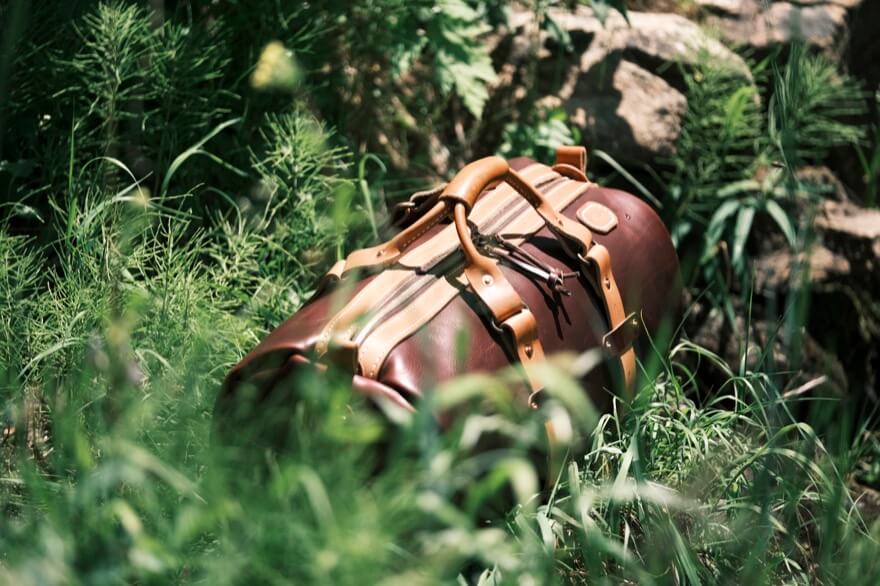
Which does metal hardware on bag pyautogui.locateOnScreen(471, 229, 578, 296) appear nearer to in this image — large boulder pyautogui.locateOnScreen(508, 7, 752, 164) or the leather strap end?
the leather strap end

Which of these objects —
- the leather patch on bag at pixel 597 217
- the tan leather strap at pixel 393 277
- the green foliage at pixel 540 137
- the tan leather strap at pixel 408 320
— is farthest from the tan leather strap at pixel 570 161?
the green foliage at pixel 540 137

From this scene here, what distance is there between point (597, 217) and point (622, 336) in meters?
0.31

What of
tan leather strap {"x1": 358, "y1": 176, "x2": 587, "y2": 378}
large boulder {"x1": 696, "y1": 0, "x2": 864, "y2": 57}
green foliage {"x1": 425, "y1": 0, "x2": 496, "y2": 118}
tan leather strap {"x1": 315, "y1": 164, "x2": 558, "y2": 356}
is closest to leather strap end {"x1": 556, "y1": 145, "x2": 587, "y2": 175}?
tan leather strap {"x1": 315, "y1": 164, "x2": 558, "y2": 356}

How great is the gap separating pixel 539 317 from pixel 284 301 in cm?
85

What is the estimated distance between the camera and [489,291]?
6.94 feet

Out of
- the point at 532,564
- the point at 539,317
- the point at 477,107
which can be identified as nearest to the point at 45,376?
the point at 539,317

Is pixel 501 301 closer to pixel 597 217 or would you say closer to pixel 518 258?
pixel 518 258

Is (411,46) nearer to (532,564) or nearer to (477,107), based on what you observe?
(477,107)

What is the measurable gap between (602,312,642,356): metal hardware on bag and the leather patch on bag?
23cm

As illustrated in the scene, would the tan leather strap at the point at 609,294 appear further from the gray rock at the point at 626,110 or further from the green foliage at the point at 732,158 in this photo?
the gray rock at the point at 626,110

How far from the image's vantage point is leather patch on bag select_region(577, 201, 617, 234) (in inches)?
99.6

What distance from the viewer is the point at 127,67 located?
2791 millimetres

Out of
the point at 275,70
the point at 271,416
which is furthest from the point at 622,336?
the point at 275,70

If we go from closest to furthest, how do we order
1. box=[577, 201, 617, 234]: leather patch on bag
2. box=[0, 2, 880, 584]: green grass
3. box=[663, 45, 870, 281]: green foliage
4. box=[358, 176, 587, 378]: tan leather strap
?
1. box=[0, 2, 880, 584]: green grass
2. box=[358, 176, 587, 378]: tan leather strap
3. box=[577, 201, 617, 234]: leather patch on bag
4. box=[663, 45, 870, 281]: green foliage
